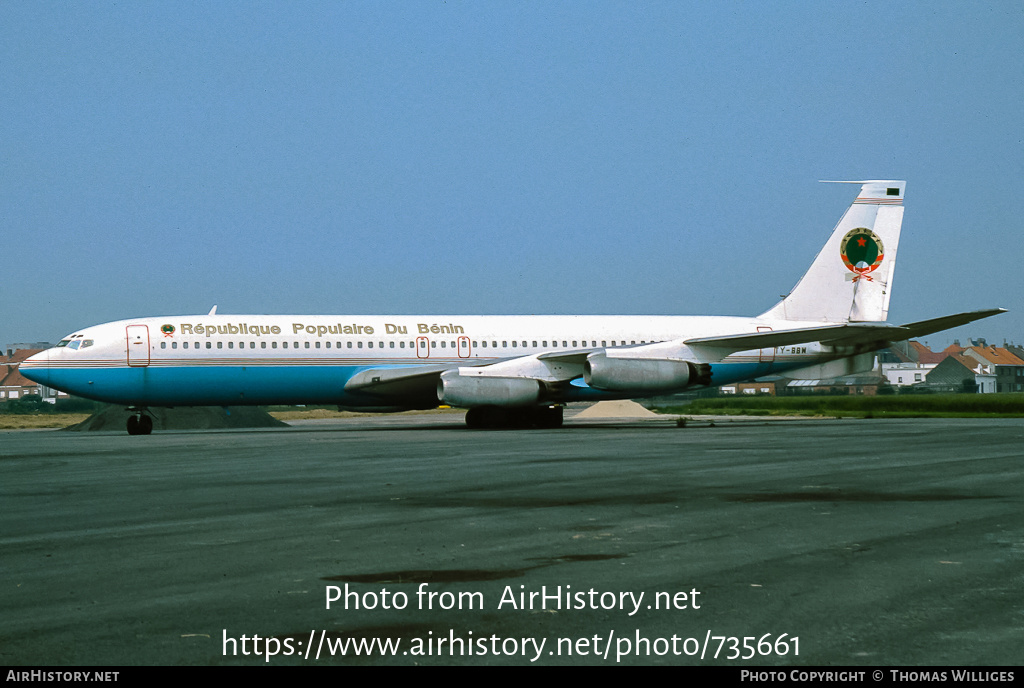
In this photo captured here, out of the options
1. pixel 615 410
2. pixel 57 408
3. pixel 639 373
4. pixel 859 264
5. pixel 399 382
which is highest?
pixel 859 264

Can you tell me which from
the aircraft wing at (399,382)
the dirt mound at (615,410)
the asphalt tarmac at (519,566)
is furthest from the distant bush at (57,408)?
the asphalt tarmac at (519,566)

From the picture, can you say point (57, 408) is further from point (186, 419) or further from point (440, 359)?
point (440, 359)

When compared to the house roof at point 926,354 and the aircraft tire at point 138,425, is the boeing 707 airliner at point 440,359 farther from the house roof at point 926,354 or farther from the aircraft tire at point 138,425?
the house roof at point 926,354

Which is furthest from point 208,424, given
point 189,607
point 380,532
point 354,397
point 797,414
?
point 189,607

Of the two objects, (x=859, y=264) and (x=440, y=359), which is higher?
(x=859, y=264)

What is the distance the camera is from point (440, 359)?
98.4ft

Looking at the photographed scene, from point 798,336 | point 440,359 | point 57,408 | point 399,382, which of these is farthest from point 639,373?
point 57,408

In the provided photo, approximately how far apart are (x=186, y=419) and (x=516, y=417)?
1599 centimetres

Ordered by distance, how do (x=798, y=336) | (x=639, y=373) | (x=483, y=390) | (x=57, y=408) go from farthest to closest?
1. (x=57, y=408)
2. (x=798, y=336)
3. (x=639, y=373)
4. (x=483, y=390)

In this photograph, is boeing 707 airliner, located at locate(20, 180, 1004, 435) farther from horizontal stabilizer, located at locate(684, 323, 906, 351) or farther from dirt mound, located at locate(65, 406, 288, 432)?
dirt mound, located at locate(65, 406, 288, 432)

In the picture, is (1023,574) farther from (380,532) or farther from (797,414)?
(797,414)

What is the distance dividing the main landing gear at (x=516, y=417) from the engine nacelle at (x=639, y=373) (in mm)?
2264

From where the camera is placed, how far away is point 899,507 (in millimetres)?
9828

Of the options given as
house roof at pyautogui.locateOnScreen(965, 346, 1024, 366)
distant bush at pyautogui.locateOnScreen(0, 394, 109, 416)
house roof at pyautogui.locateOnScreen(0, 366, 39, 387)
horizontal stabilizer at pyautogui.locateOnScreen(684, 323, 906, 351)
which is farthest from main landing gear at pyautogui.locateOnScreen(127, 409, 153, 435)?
house roof at pyautogui.locateOnScreen(965, 346, 1024, 366)
